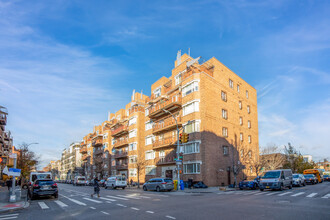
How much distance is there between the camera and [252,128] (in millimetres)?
45969

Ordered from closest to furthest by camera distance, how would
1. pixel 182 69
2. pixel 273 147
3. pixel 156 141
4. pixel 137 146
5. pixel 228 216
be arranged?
pixel 228 216
pixel 182 69
pixel 156 141
pixel 273 147
pixel 137 146

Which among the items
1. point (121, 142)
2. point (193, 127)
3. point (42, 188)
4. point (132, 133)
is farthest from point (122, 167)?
point (42, 188)

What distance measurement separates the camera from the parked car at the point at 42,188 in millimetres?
18516

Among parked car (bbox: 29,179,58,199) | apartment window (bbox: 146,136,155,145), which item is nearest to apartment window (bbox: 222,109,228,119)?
apartment window (bbox: 146,136,155,145)

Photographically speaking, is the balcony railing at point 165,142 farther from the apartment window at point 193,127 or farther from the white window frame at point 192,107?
the white window frame at point 192,107

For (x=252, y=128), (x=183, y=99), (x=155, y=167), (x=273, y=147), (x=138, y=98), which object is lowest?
(x=155, y=167)

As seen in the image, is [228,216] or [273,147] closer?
[228,216]

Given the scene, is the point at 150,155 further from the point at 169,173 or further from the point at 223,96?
the point at 223,96

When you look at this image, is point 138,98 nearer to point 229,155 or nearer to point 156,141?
point 156,141

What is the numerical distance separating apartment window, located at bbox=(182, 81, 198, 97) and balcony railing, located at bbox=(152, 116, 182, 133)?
3774 millimetres

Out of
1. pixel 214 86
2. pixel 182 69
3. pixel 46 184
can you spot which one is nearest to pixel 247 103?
pixel 214 86

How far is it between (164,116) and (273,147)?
20.5 metres

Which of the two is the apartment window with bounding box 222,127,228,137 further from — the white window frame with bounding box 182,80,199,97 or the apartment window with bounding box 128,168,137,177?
the apartment window with bounding box 128,168,137,177

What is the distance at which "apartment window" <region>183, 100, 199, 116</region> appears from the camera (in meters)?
34.2
